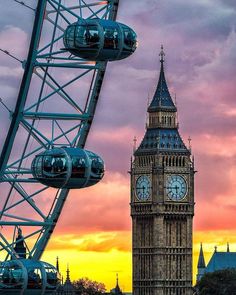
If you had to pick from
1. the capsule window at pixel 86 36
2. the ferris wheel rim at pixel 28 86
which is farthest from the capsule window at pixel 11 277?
the capsule window at pixel 86 36

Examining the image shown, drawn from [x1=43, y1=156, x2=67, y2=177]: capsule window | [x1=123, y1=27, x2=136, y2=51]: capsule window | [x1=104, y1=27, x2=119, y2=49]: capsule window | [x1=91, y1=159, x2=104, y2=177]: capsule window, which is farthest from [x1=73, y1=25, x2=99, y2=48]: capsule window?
[x1=91, y1=159, x2=104, y2=177]: capsule window

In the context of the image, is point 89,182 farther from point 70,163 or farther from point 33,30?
point 33,30

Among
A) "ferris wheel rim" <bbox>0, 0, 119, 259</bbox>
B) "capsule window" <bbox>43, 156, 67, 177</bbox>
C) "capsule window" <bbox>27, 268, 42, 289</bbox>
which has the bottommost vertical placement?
"capsule window" <bbox>27, 268, 42, 289</bbox>

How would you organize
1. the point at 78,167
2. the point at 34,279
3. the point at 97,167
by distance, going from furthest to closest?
the point at 34,279 → the point at 97,167 → the point at 78,167

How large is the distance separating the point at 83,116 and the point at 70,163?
3.88m

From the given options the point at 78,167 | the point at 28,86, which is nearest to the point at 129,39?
the point at 28,86

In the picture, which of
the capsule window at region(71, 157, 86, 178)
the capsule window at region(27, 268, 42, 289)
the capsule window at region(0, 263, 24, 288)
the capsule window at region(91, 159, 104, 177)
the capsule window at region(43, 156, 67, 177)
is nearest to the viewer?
the capsule window at region(43, 156, 67, 177)

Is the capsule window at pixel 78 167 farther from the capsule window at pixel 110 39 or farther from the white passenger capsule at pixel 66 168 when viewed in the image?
the capsule window at pixel 110 39

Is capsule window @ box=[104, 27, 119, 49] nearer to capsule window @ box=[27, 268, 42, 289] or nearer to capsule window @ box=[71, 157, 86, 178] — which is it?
capsule window @ box=[71, 157, 86, 178]

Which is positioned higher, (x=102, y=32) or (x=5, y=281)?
(x=102, y=32)

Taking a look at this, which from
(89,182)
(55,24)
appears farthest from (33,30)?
(89,182)

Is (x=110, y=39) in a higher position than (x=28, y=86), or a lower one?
higher

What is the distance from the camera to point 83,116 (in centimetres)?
7831

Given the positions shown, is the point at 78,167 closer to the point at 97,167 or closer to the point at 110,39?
the point at 97,167
